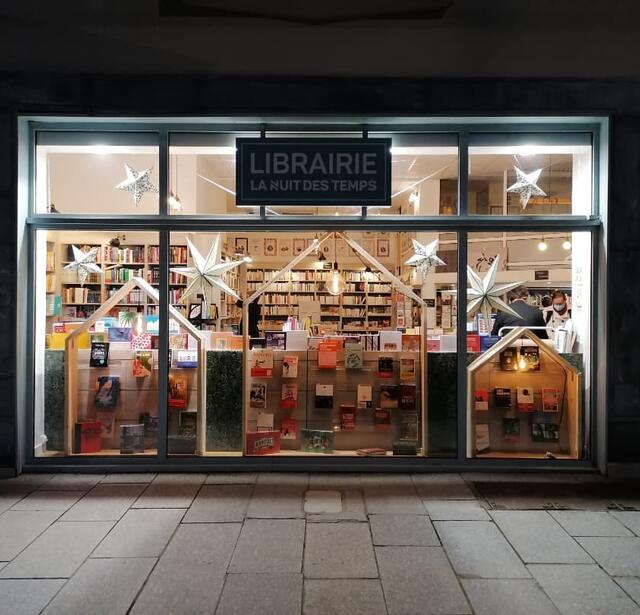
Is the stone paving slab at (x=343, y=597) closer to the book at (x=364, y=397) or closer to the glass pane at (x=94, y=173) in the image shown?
the book at (x=364, y=397)

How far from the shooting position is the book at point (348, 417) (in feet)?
19.5

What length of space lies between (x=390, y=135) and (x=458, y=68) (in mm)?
913

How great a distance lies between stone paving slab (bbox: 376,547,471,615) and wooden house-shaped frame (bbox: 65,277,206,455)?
2.59m

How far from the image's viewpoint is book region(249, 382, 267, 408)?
594cm

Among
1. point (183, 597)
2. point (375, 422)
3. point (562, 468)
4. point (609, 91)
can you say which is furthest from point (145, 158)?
point (562, 468)

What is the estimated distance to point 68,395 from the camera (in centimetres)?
582

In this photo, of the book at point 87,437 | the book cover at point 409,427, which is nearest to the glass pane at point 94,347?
the book at point 87,437

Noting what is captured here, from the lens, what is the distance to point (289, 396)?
5.98 m

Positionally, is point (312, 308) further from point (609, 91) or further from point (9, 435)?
point (609, 91)

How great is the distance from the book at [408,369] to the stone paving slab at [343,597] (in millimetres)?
2652

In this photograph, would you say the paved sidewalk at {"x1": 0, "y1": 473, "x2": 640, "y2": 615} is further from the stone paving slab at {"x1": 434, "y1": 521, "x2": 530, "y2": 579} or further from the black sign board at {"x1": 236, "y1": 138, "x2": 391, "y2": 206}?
the black sign board at {"x1": 236, "y1": 138, "x2": 391, "y2": 206}

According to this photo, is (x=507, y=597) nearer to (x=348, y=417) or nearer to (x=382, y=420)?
(x=382, y=420)

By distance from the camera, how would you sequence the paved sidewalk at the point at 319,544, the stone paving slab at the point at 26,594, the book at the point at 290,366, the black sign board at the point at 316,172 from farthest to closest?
the book at the point at 290,366, the black sign board at the point at 316,172, the paved sidewalk at the point at 319,544, the stone paving slab at the point at 26,594

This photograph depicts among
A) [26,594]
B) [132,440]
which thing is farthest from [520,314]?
[26,594]
